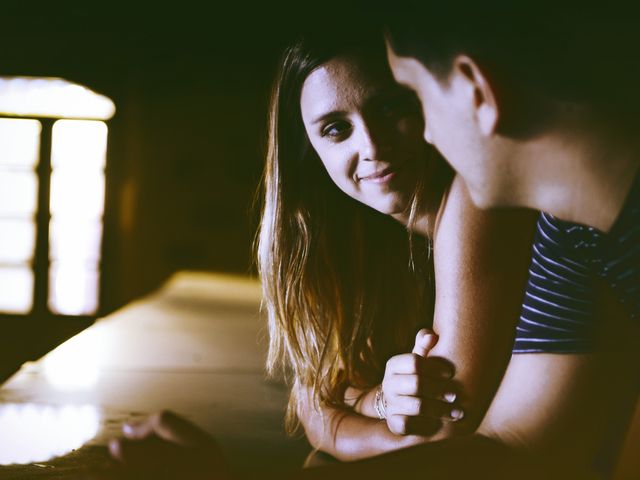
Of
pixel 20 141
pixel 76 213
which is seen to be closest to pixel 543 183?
pixel 20 141

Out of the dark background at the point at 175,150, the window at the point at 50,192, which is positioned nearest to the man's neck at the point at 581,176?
the dark background at the point at 175,150

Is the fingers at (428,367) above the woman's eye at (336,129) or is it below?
below

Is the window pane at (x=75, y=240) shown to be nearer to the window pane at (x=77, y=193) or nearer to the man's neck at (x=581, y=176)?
the window pane at (x=77, y=193)

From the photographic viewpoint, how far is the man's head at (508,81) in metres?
0.59

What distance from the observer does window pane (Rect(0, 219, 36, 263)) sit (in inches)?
219

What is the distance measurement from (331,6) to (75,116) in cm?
495

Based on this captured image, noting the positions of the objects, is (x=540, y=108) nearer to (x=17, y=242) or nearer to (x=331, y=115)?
(x=331, y=115)

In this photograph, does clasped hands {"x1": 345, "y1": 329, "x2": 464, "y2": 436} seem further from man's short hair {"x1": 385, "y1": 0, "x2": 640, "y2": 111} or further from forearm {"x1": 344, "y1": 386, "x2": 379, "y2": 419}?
man's short hair {"x1": 385, "y1": 0, "x2": 640, "y2": 111}

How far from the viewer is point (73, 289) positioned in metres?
5.92

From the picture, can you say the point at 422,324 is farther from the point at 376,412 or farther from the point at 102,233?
the point at 102,233

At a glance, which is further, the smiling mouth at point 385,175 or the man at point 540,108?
the smiling mouth at point 385,175

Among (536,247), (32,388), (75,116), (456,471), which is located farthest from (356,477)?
(75,116)

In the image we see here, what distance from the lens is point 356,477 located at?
65 cm

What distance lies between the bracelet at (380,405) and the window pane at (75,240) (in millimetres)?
5100
